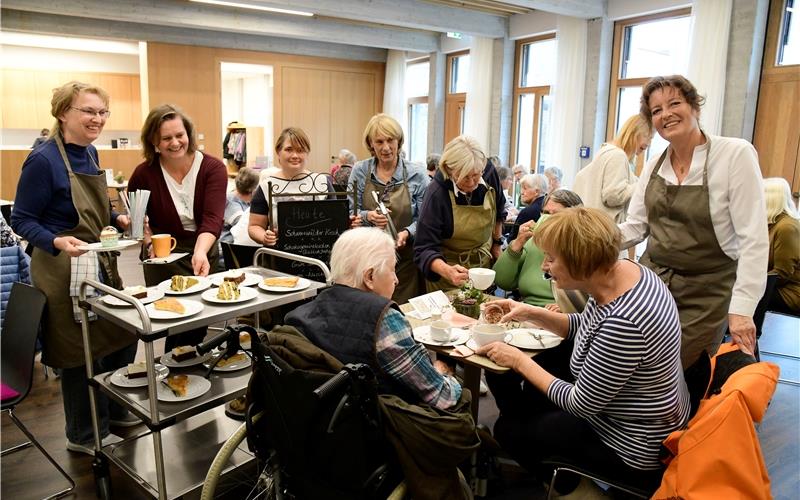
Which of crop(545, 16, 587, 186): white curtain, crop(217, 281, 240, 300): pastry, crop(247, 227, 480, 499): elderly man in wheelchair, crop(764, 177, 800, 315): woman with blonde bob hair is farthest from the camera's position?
crop(545, 16, 587, 186): white curtain

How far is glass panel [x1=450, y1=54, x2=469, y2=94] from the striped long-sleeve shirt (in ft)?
30.9

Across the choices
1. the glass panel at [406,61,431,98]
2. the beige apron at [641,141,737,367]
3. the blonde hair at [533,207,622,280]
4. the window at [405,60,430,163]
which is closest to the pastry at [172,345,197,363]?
the blonde hair at [533,207,622,280]

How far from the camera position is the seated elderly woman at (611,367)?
1494 mm

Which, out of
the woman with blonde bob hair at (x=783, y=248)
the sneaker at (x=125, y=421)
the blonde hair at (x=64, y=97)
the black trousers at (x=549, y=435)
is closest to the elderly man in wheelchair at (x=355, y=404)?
the black trousers at (x=549, y=435)

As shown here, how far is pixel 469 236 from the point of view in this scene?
276cm

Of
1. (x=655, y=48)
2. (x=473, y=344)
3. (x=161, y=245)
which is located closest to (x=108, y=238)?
(x=161, y=245)

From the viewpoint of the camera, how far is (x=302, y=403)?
1372 millimetres

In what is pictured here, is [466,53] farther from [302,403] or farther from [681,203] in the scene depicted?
[302,403]

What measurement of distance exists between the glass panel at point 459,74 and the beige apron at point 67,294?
8875mm

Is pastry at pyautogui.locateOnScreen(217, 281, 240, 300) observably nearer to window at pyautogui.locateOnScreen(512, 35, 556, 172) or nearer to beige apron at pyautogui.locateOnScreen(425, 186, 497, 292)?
beige apron at pyautogui.locateOnScreen(425, 186, 497, 292)

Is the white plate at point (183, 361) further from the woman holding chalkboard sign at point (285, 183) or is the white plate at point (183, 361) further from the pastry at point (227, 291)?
the woman holding chalkboard sign at point (285, 183)

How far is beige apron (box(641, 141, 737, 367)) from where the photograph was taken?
2057 millimetres

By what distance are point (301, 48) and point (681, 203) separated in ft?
34.2

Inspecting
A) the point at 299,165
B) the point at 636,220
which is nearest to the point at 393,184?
the point at 299,165
